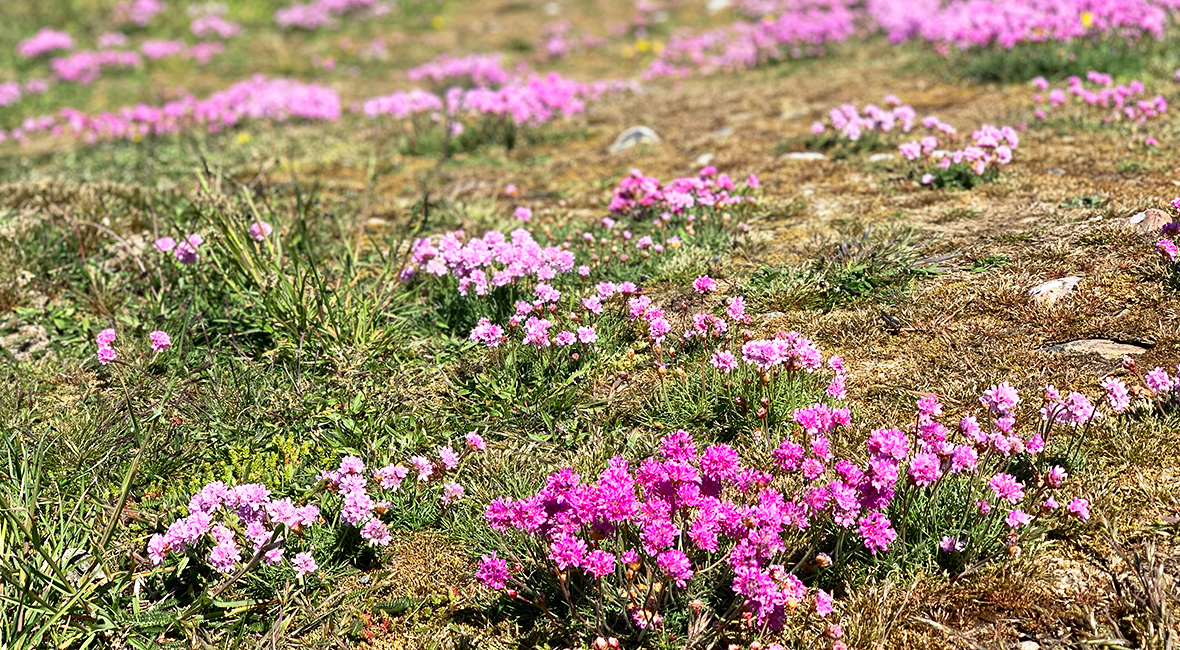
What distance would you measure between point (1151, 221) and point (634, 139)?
498 cm

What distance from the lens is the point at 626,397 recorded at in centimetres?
436

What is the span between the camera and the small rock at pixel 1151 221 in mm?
4927

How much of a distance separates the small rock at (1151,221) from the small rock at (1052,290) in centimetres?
65

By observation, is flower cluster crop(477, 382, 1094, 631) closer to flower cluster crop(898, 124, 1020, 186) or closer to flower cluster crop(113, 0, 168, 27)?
flower cluster crop(898, 124, 1020, 186)

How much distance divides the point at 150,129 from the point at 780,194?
8279 millimetres

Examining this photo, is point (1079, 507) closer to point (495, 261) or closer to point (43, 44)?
point (495, 261)

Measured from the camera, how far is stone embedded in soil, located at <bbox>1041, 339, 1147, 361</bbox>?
4.12m

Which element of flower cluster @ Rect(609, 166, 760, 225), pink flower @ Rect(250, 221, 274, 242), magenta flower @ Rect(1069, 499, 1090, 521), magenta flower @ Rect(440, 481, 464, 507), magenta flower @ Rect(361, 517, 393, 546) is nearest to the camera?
magenta flower @ Rect(1069, 499, 1090, 521)

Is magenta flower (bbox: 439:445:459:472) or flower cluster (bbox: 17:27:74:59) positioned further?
flower cluster (bbox: 17:27:74:59)

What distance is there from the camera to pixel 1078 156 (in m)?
6.84

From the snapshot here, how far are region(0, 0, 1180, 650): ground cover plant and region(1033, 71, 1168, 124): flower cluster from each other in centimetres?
5

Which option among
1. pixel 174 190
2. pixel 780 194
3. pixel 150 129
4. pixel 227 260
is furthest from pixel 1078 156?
pixel 150 129

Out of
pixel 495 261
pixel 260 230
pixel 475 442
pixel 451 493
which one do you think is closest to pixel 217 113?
pixel 260 230

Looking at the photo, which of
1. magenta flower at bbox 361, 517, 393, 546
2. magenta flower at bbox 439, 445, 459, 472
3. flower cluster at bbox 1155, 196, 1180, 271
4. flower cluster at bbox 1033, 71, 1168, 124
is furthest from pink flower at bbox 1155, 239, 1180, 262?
magenta flower at bbox 361, 517, 393, 546
